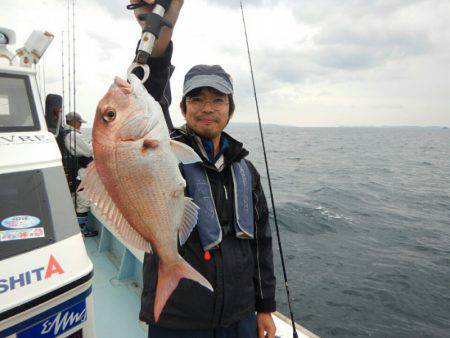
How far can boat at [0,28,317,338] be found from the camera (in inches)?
65.7

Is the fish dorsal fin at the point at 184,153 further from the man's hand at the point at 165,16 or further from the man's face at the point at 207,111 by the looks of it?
the man's hand at the point at 165,16

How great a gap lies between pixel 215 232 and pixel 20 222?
Result: 117 cm

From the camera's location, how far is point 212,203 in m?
2.00

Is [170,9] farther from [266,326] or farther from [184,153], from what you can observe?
[266,326]

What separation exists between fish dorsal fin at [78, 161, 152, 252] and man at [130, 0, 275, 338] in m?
0.35

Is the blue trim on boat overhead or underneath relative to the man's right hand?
underneath

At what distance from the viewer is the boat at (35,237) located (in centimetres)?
167

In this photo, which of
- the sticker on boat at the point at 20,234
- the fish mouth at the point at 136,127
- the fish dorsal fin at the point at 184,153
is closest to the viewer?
the fish mouth at the point at 136,127

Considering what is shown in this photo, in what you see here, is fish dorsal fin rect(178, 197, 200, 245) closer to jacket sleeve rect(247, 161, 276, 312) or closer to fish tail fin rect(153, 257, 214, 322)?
fish tail fin rect(153, 257, 214, 322)

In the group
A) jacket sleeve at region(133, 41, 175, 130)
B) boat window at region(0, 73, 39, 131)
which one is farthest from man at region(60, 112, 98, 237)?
jacket sleeve at region(133, 41, 175, 130)

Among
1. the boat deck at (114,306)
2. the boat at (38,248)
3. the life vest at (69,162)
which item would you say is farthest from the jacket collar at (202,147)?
the life vest at (69,162)

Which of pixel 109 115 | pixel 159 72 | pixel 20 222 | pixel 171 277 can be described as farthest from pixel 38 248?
pixel 159 72

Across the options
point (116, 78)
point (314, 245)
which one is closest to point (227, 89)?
point (116, 78)

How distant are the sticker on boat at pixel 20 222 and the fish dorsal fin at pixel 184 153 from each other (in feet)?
3.55
